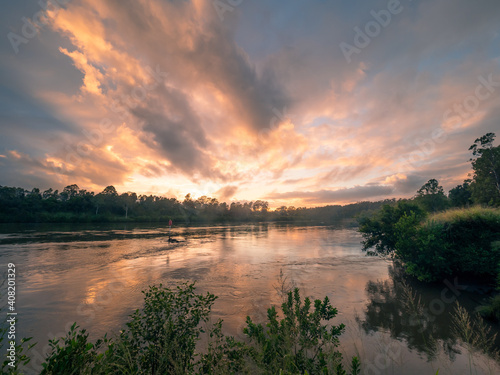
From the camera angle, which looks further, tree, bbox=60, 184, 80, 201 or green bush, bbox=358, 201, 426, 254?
tree, bbox=60, 184, 80, 201

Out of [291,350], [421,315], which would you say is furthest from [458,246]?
[291,350]

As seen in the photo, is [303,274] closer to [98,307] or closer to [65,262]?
[98,307]

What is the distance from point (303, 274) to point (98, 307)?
Result: 12630 mm

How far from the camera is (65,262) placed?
62.6 feet

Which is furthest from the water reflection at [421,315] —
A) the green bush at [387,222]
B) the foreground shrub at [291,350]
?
the green bush at [387,222]

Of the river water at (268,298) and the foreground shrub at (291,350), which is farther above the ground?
the foreground shrub at (291,350)

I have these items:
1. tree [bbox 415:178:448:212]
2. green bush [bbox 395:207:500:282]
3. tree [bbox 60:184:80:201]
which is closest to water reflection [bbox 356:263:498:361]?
green bush [bbox 395:207:500:282]

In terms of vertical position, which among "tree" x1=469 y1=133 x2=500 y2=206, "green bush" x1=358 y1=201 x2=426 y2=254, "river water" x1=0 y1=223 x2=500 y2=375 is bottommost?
"river water" x1=0 y1=223 x2=500 y2=375

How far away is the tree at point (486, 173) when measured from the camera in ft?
129

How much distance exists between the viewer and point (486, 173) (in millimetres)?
40906

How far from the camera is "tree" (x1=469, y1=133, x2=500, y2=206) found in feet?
129

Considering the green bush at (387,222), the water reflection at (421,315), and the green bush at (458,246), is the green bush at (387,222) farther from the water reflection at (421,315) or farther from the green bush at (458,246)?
the green bush at (458,246)

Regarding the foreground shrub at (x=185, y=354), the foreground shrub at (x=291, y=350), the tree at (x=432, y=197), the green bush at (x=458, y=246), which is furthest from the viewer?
the tree at (x=432, y=197)

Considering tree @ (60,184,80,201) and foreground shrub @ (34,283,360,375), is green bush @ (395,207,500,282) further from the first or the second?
tree @ (60,184,80,201)
